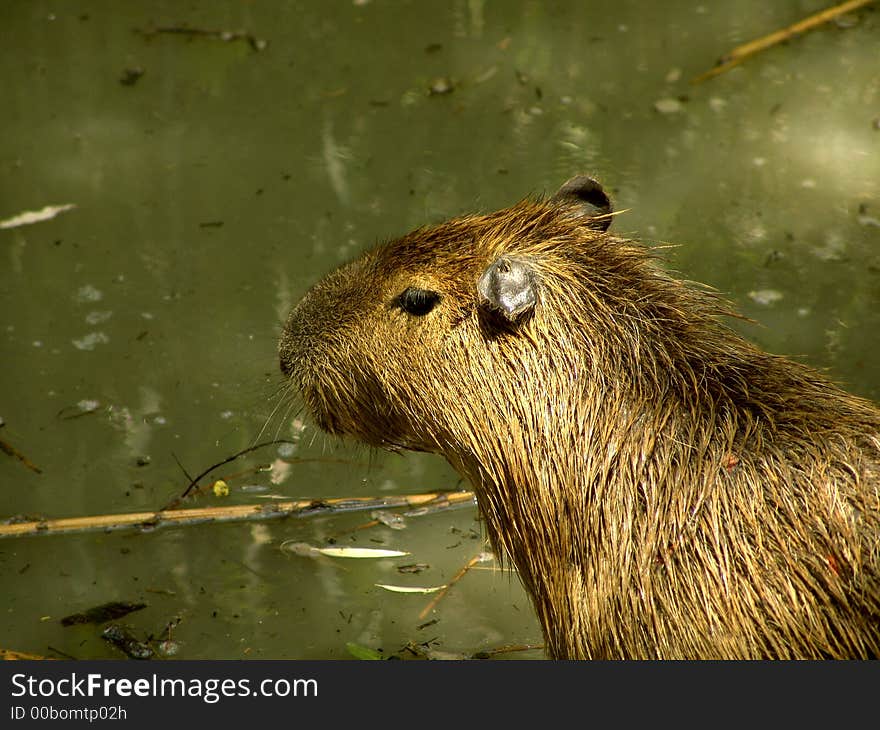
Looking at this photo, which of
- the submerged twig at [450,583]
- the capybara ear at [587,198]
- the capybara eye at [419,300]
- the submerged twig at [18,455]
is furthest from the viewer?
the submerged twig at [18,455]

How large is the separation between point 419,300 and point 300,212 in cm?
197

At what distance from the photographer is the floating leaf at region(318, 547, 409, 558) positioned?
12.5ft

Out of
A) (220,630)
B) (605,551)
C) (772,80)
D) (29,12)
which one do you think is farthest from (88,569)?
(772,80)

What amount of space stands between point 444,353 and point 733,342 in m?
0.75

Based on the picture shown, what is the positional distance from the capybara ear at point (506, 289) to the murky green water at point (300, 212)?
4.17 ft

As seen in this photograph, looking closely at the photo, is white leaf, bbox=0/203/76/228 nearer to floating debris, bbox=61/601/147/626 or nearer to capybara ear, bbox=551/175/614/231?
floating debris, bbox=61/601/147/626

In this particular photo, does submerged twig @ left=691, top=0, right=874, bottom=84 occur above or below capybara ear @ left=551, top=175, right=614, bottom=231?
below

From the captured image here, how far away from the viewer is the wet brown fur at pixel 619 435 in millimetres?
2568

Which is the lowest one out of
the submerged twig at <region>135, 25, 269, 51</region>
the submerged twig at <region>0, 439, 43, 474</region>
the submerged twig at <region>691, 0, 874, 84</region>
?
the submerged twig at <region>0, 439, 43, 474</region>

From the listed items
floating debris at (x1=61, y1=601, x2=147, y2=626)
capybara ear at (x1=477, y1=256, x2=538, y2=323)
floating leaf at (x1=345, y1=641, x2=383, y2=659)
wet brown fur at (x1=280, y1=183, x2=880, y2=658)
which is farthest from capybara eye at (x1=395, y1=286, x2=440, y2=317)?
floating debris at (x1=61, y1=601, x2=147, y2=626)

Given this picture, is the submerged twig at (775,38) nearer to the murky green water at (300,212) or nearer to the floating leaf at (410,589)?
the murky green water at (300,212)

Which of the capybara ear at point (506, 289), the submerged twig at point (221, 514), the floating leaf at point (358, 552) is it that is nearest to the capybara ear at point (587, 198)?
the capybara ear at point (506, 289)

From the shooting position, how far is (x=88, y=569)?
146 inches

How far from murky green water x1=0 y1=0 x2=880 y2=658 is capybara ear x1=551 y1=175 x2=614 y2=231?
124cm
